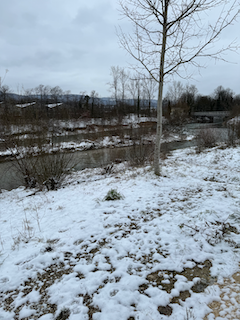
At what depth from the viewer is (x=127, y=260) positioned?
2.90 metres

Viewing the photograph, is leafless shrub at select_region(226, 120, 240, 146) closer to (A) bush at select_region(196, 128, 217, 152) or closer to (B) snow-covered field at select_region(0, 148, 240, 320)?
(A) bush at select_region(196, 128, 217, 152)

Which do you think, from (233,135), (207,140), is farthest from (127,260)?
(207,140)

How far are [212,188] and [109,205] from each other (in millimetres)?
3198

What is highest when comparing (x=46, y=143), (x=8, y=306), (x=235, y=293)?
(x=46, y=143)

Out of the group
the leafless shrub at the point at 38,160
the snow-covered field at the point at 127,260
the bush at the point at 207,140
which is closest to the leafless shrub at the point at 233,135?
the bush at the point at 207,140

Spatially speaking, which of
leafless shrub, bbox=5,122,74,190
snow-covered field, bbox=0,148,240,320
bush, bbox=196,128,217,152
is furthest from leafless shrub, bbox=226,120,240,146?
leafless shrub, bbox=5,122,74,190

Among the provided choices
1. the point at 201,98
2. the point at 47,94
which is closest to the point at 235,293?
the point at 47,94

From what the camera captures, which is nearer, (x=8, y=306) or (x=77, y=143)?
(x=8, y=306)

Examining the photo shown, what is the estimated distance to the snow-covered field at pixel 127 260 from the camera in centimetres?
214

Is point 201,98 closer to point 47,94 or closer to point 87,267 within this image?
point 47,94

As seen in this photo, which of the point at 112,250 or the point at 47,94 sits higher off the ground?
the point at 47,94

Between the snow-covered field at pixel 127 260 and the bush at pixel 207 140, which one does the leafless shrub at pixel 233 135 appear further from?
the snow-covered field at pixel 127 260

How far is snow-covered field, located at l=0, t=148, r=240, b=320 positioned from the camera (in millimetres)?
2143

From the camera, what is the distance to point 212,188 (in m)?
5.51
